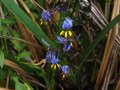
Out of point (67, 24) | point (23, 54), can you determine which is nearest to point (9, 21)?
point (23, 54)

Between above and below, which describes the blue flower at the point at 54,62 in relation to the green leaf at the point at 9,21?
below

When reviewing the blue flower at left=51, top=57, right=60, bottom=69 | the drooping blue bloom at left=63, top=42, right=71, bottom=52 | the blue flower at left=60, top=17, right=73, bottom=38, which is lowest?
the blue flower at left=51, top=57, right=60, bottom=69

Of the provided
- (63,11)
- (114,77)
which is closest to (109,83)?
(114,77)

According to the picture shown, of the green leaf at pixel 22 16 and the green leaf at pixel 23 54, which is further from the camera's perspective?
the green leaf at pixel 23 54

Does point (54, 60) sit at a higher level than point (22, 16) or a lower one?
lower

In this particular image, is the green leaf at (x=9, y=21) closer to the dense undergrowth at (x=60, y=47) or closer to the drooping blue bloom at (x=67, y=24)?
the dense undergrowth at (x=60, y=47)

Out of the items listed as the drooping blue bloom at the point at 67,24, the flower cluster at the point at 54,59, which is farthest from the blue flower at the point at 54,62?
the drooping blue bloom at the point at 67,24

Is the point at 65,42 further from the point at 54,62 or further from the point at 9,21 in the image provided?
the point at 9,21

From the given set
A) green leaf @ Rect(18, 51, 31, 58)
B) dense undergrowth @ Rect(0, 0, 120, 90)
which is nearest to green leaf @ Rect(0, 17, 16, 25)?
dense undergrowth @ Rect(0, 0, 120, 90)

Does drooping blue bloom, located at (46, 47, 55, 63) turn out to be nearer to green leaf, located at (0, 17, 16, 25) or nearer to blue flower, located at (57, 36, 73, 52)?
blue flower, located at (57, 36, 73, 52)

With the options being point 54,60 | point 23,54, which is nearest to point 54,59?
point 54,60

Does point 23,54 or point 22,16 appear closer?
point 22,16
